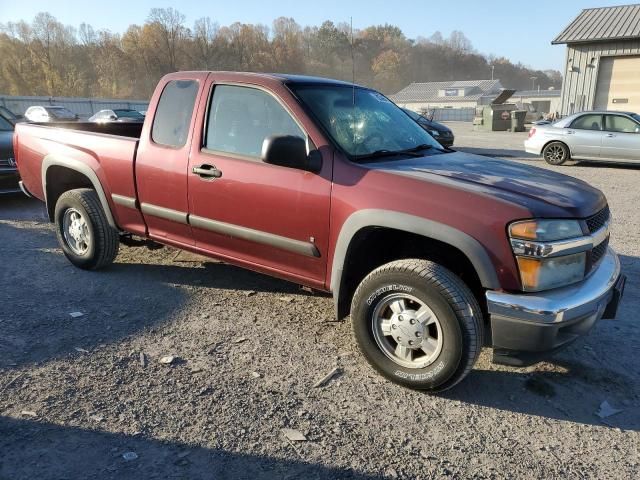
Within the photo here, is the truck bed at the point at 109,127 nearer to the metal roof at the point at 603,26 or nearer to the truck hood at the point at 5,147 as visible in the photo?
the truck hood at the point at 5,147

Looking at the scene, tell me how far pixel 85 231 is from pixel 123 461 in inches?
118

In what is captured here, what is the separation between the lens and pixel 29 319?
12.4 ft

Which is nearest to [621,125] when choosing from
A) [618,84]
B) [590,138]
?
[590,138]

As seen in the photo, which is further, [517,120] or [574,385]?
[517,120]

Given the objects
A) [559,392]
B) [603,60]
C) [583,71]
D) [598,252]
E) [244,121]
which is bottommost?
[559,392]

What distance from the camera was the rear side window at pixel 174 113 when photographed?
3.88 m

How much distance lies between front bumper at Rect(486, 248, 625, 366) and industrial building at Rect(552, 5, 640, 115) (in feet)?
63.9

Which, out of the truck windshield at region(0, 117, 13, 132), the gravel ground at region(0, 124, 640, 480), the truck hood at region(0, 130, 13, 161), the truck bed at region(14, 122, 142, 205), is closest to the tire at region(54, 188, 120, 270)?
the truck bed at region(14, 122, 142, 205)

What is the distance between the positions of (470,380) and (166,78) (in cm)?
331

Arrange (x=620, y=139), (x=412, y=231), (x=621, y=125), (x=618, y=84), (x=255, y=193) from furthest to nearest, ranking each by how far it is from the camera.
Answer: (x=618, y=84), (x=621, y=125), (x=620, y=139), (x=255, y=193), (x=412, y=231)

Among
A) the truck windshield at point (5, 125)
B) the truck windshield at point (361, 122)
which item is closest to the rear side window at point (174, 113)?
the truck windshield at point (361, 122)

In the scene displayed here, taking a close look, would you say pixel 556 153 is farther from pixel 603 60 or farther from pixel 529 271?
pixel 529 271

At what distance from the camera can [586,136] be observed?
12.3 meters

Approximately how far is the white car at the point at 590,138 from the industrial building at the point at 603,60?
25.9 feet
